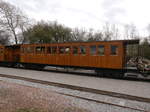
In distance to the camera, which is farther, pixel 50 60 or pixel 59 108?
pixel 50 60

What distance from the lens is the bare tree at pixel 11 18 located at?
27.3 meters

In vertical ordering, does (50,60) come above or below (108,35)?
below

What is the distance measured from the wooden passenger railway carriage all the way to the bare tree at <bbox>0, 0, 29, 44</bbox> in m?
15.9

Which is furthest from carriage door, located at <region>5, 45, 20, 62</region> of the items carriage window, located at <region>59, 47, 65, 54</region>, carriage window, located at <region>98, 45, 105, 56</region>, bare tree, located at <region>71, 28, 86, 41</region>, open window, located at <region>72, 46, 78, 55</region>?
bare tree, located at <region>71, 28, 86, 41</region>

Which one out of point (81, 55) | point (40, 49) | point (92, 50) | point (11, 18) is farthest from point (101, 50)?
point (11, 18)

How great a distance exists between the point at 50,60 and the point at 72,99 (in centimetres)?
849

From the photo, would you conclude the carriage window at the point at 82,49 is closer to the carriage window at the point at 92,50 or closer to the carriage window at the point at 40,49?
the carriage window at the point at 92,50

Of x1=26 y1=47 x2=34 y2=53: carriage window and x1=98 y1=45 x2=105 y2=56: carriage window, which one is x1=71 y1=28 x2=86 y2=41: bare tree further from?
x1=98 y1=45 x2=105 y2=56: carriage window

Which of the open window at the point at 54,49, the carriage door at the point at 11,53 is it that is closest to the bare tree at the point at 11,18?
the carriage door at the point at 11,53

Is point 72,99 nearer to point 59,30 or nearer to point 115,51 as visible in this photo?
point 115,51

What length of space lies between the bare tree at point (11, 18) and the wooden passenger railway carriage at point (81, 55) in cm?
1589

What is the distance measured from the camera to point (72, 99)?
18.8ft

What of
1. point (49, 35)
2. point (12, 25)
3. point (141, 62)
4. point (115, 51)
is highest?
point (12, 25)

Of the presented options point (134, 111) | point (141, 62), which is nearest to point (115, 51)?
point (141, 62)
